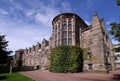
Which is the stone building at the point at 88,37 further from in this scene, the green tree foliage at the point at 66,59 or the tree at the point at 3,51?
the tree at the point at 3,51

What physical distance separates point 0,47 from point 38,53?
2593 cm

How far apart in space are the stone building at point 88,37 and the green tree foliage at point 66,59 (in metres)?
4.24

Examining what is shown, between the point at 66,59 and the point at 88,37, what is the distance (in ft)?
33.1

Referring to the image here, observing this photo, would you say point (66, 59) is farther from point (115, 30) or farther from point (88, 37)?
point (115, 30)

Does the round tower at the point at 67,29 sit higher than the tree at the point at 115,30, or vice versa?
the round tower at the point at 67,29

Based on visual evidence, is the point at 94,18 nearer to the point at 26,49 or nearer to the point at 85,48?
the point at 85,48

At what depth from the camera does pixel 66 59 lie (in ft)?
108

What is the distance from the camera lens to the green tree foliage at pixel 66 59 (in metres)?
32.1

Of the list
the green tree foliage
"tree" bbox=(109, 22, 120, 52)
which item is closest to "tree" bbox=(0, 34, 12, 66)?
the green tree foliage

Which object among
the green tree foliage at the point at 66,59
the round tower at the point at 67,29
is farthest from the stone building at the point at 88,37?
the green tree foliage at the point at 66,59

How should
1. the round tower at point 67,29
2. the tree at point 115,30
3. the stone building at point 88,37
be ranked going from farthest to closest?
the round tower at point 67,29 → the stone building at point 88,37 → the tree at point 115,30

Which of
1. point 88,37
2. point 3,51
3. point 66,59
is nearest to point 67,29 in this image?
point 88,37

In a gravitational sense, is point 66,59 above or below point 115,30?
below

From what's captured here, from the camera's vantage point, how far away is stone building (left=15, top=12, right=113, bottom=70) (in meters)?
34.4
